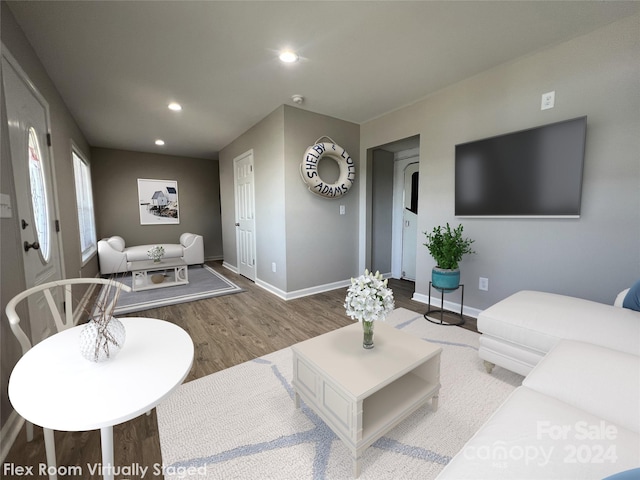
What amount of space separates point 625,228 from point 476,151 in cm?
119

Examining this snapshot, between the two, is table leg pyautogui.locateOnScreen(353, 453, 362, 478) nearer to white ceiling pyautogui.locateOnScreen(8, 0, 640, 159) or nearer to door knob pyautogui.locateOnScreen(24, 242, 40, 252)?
door knob pyautogui.locateOnScreen(24, 242, 40, 252)

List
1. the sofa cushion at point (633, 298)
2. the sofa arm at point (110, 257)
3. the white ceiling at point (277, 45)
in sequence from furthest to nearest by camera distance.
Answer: the sofa arm at point (110, 257), the white ceiling at point (277, 45), the sofa cushion at point (633, 298)

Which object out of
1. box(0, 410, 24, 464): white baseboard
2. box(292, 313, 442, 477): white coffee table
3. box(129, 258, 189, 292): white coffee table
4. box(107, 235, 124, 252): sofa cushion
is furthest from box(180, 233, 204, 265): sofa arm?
box(292, 313, 442, 477): white coffee table

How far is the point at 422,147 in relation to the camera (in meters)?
2.95

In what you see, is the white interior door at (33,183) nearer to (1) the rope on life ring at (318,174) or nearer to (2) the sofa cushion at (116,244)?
(1) the rope on life ring at (318,174)

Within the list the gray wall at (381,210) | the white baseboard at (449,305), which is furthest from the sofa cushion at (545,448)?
Result: the gray wall at (381,210)

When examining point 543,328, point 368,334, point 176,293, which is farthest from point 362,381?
point 176,293

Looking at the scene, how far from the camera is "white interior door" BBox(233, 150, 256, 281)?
3.94m

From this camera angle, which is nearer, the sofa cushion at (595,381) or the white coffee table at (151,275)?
the sofa cushion at (595,381)

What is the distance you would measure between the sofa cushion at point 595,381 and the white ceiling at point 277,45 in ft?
6.76

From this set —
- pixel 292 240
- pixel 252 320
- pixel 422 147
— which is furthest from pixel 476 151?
pixel 252 320

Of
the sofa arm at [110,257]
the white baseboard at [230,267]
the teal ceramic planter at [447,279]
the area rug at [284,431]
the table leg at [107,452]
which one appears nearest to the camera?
the table leg at [107,452]

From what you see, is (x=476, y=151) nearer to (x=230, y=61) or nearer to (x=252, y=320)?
(x=230, y=61)

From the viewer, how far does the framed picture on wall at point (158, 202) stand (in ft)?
17.5
